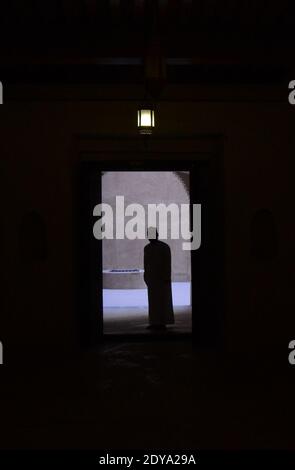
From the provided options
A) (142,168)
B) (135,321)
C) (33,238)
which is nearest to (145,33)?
(142,168)

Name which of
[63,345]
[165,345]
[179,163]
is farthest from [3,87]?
[165,345]

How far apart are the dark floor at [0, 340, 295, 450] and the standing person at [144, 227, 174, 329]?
2044 mm

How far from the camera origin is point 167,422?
14.3 feet

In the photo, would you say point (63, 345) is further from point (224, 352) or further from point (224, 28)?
point (224, 28)

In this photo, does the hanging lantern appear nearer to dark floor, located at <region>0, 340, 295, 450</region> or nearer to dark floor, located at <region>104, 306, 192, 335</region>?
dark floor, located at <region>0, 340, 295, 450</region>

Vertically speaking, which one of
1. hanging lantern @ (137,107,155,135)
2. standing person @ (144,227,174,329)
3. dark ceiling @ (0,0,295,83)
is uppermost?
dark ceiling @ (0,0,295,83)

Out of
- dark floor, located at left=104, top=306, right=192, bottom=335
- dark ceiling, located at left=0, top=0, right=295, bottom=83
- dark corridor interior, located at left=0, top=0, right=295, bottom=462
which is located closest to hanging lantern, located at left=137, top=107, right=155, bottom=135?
dark corridor interior, located at left=0, top=0, right=295, bottom=462

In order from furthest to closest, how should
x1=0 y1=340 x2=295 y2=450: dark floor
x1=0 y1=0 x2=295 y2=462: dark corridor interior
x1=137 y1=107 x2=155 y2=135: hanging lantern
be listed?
x1=137 y1=107 x2=155 y2=135: hanging lantern, x1=0 y1=0 x2=295 y2=462: dark corridor interior, x1=0 y1=340 x2=295 y2=450: dark floor

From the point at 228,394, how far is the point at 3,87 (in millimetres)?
4385

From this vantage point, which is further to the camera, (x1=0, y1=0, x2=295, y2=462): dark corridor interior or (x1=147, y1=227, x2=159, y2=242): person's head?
(x1=147, y1=227, x2=159, y2=242): person's head

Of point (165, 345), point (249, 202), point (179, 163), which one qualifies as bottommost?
point (165, 345)

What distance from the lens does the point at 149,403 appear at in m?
4.86

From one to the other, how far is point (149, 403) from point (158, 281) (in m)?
4.46

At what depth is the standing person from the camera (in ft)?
29.4
